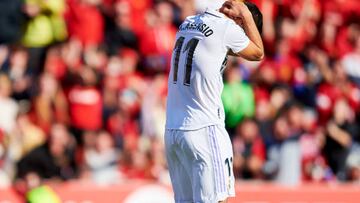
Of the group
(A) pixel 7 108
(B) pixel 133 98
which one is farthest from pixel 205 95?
(B) pixel 133 98

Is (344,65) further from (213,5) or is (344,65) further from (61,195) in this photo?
(213,5)

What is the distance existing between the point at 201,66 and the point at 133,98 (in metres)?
7.59

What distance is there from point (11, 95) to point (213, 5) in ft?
23.5

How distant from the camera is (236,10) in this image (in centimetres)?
823

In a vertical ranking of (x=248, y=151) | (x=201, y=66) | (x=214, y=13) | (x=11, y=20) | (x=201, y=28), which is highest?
(x=11, y=20)

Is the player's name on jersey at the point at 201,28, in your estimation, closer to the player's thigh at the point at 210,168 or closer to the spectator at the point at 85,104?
the player's thigh at the point at 210,168

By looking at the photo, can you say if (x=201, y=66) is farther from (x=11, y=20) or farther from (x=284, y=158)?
(x=11, y=20)

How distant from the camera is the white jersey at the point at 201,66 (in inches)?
323

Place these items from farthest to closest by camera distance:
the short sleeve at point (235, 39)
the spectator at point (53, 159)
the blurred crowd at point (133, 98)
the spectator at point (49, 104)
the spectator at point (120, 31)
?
the spectator at point (120, 31) → the spectator at point (49, 104) → the blurred crowd at point (133, 98) → the spectator at point (53, 159) → the short sleeve at point (235, 39)

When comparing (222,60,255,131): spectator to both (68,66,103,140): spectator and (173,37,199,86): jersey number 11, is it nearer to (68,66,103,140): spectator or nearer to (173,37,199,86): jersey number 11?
(68,66,103,140): spectator

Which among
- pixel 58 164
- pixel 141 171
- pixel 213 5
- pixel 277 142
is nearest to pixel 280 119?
pixel 277 142

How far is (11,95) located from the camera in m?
15.1

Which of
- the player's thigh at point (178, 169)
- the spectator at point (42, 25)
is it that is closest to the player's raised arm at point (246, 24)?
the player's thigh at point (178, 169)

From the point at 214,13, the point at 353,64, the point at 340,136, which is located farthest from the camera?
the point at 353,64
